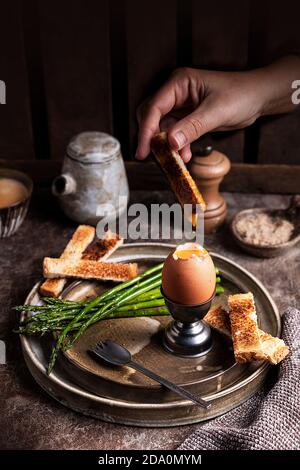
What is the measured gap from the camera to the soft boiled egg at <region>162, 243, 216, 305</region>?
2.01 metres

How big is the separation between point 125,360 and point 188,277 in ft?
1.19

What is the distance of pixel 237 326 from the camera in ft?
6.98

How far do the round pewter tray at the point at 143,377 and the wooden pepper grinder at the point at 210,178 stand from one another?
1.84 ft

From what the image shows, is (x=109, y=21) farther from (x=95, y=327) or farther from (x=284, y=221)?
(x=95, y=327)

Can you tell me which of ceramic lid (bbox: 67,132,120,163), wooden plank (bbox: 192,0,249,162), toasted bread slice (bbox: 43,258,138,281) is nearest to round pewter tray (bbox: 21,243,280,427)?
toasted bread slice (bbox: 43,258,138,281)

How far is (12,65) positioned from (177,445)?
201cm

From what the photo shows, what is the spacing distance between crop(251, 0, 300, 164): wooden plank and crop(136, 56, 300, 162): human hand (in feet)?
0.23

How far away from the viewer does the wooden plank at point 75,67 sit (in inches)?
114

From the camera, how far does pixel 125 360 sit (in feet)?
6.88

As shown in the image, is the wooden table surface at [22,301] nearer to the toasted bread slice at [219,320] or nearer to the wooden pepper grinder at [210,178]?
the wooden pepper grinder at [210,178]

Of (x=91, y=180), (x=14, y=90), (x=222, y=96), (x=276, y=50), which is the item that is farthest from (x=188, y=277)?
(x=14, y=90)

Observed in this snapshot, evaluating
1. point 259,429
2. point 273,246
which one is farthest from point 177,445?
point 273,246

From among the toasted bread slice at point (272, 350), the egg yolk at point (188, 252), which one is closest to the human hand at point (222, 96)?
the egg yolk at point (188, 252)

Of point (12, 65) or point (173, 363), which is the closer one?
point (173, 363)
